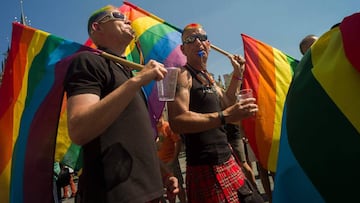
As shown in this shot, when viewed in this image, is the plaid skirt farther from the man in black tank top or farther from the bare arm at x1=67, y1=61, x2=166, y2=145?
the bare arm at x1=67, y1=61, x2=166, y2=145

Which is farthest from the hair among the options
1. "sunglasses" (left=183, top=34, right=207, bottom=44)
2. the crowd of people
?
"sunglasses" (left=183, top=34, right=207, bottom=44)

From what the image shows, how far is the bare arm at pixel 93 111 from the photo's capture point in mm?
1570

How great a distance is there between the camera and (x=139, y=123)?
5.96 feet

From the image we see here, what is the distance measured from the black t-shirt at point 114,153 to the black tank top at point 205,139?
937 millimetres

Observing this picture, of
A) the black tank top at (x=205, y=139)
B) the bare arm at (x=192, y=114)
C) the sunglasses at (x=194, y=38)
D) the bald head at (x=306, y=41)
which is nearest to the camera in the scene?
the bare arm at (x=192, y=114)

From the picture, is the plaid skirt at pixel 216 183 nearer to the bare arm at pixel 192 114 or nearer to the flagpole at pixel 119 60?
the bare arm at pixel 192 114

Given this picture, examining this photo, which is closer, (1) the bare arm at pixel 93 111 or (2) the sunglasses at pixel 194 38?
(1) the bare arm at pixel 93 111

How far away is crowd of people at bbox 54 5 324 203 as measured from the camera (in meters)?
1.62

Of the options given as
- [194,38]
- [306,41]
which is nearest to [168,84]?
[194,38]

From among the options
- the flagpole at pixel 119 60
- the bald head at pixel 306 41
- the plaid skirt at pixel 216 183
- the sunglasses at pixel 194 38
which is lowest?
the plaid skirt at pixel 216 183

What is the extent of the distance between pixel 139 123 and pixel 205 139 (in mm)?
1038

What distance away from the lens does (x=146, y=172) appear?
1737 mm

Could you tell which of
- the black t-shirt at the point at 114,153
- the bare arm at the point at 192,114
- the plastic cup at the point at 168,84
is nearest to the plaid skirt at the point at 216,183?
the bare arm at the point at 192,114

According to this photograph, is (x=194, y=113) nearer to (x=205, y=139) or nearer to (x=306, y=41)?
(x=205, y=139)
